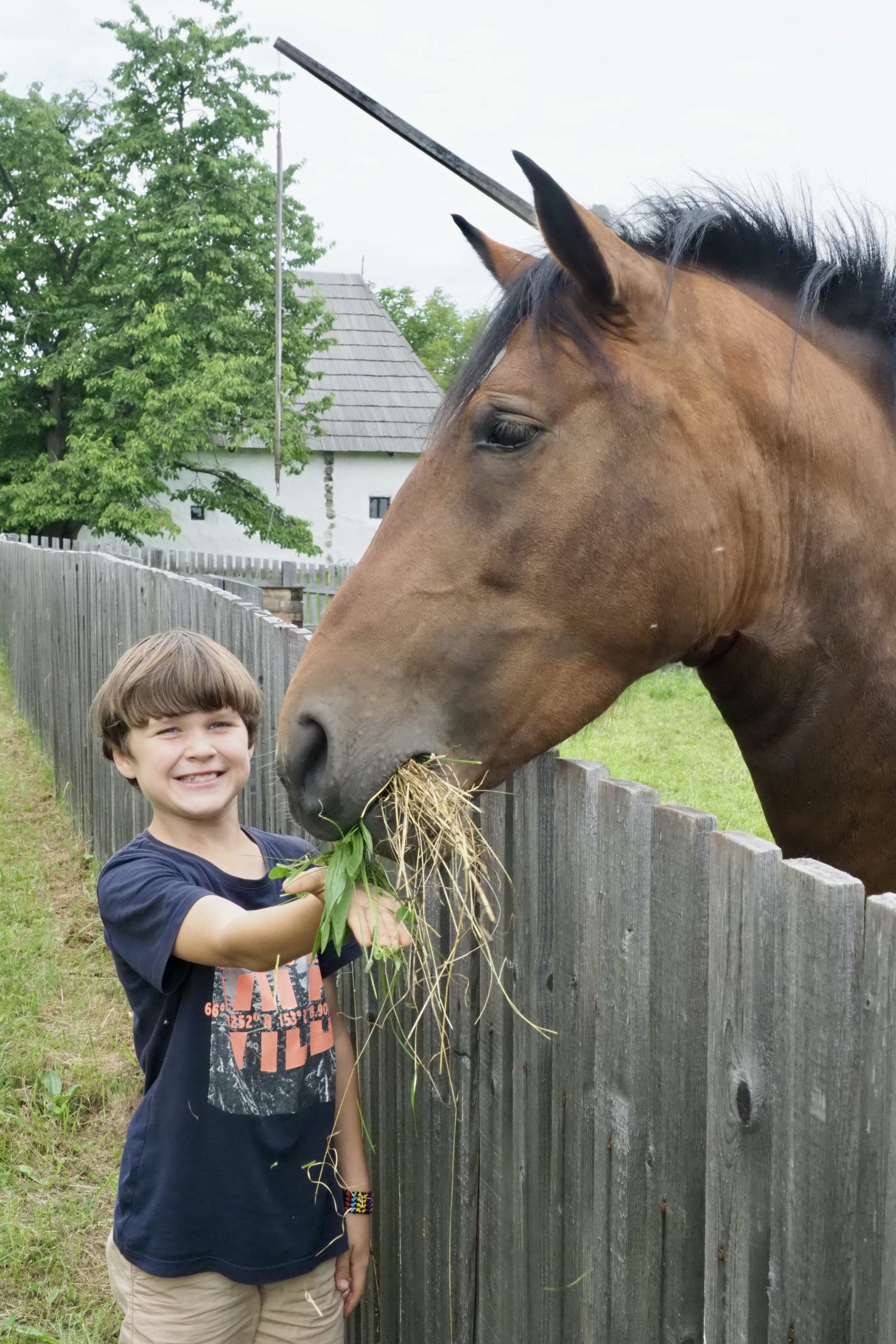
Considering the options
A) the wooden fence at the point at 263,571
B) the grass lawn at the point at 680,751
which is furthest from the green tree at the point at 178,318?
the grass lawn at the point at 680,751

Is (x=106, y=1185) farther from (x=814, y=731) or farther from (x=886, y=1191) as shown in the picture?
(x=886, y=1191)

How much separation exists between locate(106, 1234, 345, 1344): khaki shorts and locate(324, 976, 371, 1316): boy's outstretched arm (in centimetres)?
6

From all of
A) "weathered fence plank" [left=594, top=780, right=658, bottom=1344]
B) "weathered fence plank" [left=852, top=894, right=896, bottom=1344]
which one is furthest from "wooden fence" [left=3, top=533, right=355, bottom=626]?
"weathered fence plank" [left=852, top=894, right=896, bottom=1344]

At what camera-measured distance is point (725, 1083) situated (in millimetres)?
1465

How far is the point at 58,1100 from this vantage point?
429 centimetres

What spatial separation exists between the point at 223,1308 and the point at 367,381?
3201 cm

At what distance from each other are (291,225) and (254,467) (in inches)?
318

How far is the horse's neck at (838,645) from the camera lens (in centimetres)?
238

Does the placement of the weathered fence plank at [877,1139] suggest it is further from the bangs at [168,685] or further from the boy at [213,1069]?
the bangs at [168,685]

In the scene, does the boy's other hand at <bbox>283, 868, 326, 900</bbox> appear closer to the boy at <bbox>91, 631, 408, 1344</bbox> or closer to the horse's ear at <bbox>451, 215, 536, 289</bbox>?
the boy at <bbox>91, 631, 408, 1344</bbox>

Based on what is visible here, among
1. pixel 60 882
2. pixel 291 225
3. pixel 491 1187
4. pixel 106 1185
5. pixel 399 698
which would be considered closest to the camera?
pixel 399 698

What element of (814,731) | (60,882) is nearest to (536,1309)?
(814,731)

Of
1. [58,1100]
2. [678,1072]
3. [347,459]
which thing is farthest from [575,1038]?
[347,459]

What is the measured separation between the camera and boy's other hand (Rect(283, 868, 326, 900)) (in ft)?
6.26
